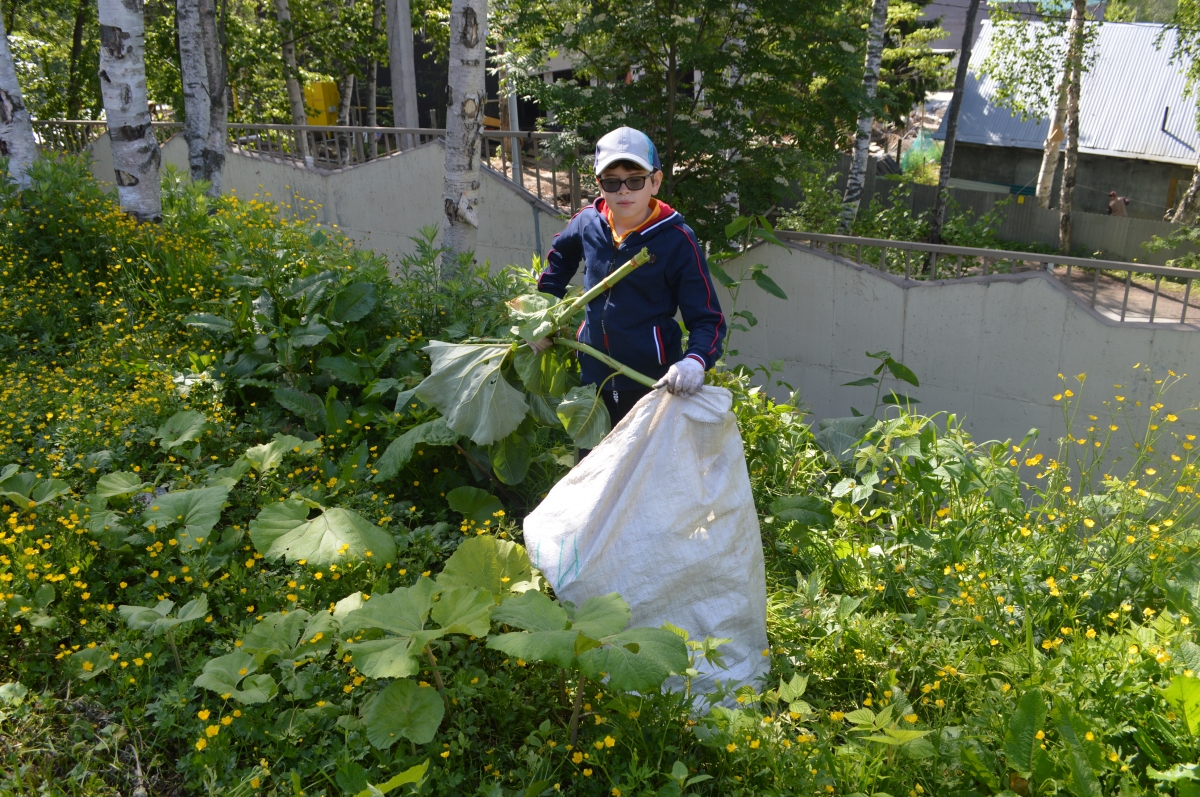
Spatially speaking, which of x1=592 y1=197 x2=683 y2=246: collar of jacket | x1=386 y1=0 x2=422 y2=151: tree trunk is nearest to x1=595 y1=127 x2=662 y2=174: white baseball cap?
x1=592 y1=197 x2=683 y2=246: collar of jacket

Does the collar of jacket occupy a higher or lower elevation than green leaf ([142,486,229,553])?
higher

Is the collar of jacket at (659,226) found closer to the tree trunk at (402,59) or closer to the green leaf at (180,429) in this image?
the green leaf at (180,429)

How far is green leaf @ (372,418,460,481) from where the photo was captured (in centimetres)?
368

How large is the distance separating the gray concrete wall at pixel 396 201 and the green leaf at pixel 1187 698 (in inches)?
298

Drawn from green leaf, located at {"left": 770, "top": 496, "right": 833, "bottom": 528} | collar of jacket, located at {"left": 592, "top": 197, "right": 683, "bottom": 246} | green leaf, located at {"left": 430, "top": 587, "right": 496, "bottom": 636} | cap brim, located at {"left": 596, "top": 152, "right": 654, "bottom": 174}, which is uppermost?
cap brim, located at {"left": 596, "top": 152, "right": 654, "bottom": 174}

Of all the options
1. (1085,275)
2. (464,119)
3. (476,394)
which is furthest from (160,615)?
(1085,275)

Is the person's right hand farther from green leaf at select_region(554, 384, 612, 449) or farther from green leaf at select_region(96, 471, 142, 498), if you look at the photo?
green leaf at select_region(96, 471, 142, 498)

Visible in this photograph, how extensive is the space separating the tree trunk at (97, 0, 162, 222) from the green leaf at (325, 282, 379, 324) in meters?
4.15

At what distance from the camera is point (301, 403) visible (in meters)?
4.28

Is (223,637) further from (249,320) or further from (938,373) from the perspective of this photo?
(938,373)

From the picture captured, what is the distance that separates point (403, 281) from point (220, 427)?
5.19 feet

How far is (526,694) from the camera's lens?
2.72 metres

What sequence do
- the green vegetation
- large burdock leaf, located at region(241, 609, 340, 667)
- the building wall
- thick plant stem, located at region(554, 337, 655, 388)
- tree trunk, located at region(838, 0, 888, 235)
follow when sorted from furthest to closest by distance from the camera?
the building wall
tree trunk, located at region(838, 0, 888, 235)
thick plant stem, located at region(554, 337, 655, 388)
large burdock leaf, located at region(241, 609, 340, 667)
the green vegetation

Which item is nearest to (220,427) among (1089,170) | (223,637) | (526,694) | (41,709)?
(223,637)
